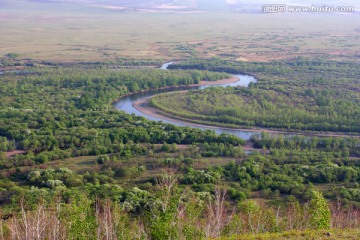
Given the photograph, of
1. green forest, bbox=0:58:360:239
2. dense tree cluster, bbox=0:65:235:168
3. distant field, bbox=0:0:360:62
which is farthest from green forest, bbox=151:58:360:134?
distant field, bbox=0:0:360:62

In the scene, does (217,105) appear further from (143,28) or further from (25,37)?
(143,28)

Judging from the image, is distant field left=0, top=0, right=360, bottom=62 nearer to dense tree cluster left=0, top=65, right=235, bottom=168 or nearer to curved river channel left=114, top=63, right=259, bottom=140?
curved river channel left=114, top=63, right=259, bottom=140

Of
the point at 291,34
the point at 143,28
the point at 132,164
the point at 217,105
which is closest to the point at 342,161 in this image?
the point at 132,164

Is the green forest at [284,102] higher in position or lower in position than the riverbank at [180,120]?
higher

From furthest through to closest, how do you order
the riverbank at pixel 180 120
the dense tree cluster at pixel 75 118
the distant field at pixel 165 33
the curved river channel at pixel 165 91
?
the distant field at pixel 165 33 → the curved river channel at pixel 165 91 → the riverbank at pixel 180 120 → the dense tree cluster at pixel 75 118

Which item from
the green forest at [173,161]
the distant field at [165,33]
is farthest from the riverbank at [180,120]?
the distant field at [165,33]

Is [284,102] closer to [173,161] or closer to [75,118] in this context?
[173,161]

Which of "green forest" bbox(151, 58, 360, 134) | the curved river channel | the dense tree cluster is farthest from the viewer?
"green forest" bbox(151, 58, 360, 134)

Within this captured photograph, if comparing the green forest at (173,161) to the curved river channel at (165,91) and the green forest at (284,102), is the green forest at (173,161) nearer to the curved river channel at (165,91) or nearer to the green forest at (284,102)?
the green forest at (284,102)
